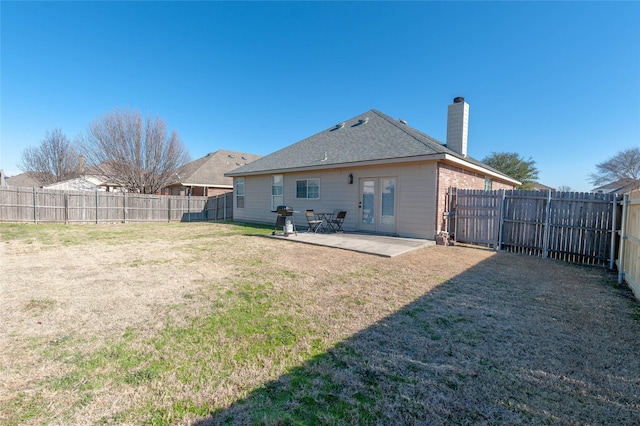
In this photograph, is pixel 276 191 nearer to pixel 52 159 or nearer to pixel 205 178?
pixel 205 178

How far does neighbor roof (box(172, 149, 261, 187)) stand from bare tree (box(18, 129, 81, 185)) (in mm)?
13332

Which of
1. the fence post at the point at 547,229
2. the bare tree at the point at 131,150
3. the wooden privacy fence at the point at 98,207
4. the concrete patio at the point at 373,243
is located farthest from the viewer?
the bare tree at the point at 131,150

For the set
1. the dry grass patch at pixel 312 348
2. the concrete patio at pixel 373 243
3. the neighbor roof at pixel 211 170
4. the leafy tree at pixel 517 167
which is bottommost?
the dry grass patch at pixel 312 348

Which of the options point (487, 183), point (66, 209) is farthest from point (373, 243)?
point (66, 209)

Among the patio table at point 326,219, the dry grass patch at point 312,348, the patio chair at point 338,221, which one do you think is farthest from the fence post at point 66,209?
the patio chair at point 338,221

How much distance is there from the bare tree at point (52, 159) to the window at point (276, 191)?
80.9 ft

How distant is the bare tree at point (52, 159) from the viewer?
2648 cm

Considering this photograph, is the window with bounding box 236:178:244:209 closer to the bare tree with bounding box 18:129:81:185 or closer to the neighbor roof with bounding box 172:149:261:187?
the neighbor roof with bounding box 172:149:261:187

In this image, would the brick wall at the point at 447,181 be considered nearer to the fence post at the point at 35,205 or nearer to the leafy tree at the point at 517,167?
the fence post at the point at 35,205

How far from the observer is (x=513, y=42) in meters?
10.5

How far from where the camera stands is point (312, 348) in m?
2.56

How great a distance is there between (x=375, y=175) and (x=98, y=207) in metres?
15.1

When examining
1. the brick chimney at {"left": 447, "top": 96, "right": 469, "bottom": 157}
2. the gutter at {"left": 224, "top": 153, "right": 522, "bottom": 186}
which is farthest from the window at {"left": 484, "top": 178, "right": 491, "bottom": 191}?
the brick chimney at {"left": 447, "top": 96, "right": 469, "bottom": 157}

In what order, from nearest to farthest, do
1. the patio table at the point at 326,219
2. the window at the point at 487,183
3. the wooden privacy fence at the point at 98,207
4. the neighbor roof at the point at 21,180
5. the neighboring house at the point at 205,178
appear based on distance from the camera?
the patio table at the point at 326,219 < the window at the point at 487,183 < the wooden privacy fence at the point at 98,207 < the neighboring house at the point at 205,178 < the neighbor roof at the point at 21,180
